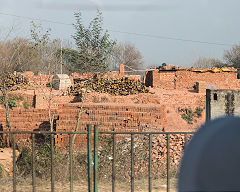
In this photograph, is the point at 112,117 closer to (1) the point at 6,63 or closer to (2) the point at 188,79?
(1) the point at 6,63

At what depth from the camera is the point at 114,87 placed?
17891 mm

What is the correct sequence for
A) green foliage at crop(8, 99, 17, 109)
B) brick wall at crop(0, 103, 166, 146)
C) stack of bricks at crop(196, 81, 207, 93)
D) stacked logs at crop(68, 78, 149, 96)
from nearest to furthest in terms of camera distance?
brick wall at crop(0, 103, 166, 146) → green foliage at crop(8, 99, 17, 109) → stacked logs at crop(68, 78, 149, 96) → stack of bricks at crop(196, 81, 207, 93)

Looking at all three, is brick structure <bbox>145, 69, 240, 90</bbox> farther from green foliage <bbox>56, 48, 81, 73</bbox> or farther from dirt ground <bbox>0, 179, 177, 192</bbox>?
dirt ground <bbox>0, 179, 177, 192</bbox>

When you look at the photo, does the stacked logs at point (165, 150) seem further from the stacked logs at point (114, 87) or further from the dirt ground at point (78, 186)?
the stacked logs at point (114, 87)

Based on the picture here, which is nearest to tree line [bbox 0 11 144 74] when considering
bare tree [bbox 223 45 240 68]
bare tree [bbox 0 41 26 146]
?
bare tree [bbox 0 41 26 146]

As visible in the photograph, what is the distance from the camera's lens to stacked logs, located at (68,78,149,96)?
17.7 m

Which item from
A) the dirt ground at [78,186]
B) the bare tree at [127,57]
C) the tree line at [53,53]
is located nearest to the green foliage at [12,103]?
the tree line at [53,53]

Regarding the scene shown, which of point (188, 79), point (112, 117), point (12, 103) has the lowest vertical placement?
point (112, 117)

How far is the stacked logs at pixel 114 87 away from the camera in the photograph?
58.0 feet

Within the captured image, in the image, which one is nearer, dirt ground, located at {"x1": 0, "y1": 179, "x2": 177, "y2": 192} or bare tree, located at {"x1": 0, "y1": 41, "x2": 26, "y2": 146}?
dirt ground, located at {"x1": 0, "y1": 179, "x2": 177, "y2": 192}

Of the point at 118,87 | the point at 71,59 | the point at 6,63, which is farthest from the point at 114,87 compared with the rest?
the point at 71,59

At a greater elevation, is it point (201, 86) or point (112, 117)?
point (201, 86)

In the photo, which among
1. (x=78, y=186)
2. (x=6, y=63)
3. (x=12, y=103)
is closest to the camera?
(x=78, y=186)

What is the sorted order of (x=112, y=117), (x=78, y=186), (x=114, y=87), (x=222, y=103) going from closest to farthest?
(x=78, y=186) → (x=222, y=103) → (x=112, y=117) → (x=114, y=87)
